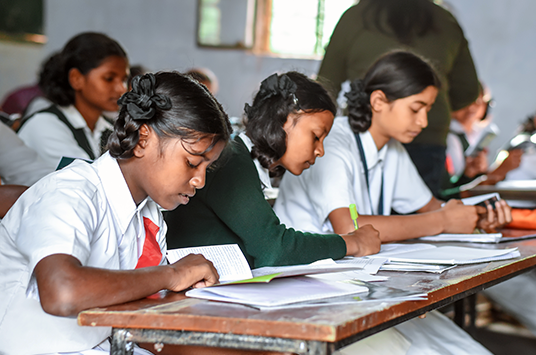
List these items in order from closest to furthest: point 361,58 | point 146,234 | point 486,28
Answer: point 146,234 < point 361,58 < point 486,28

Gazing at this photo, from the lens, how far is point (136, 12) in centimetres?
676

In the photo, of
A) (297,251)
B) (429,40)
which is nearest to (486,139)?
(429,40)

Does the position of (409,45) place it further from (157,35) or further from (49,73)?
(157,35)

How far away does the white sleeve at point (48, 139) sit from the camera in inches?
87.7

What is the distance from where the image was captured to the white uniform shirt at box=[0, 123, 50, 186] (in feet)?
5.97

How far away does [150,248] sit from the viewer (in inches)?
45.3

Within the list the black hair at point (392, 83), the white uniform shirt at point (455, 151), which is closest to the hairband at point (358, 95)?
the black hair at point (392, 83)

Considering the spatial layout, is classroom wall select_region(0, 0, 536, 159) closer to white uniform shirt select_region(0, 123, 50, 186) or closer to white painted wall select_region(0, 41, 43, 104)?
white painted wall select_region(0, 41, 43, 104)

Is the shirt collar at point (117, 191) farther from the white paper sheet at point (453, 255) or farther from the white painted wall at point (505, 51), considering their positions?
the white painted wall at point (505, 51)

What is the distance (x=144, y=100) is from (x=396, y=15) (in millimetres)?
1593

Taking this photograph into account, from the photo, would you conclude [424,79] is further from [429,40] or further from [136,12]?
[136,12]

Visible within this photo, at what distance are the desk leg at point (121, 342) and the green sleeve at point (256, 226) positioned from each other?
1.57 ft

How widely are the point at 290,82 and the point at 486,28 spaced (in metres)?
4.98

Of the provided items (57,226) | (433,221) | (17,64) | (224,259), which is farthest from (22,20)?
(57,226)
